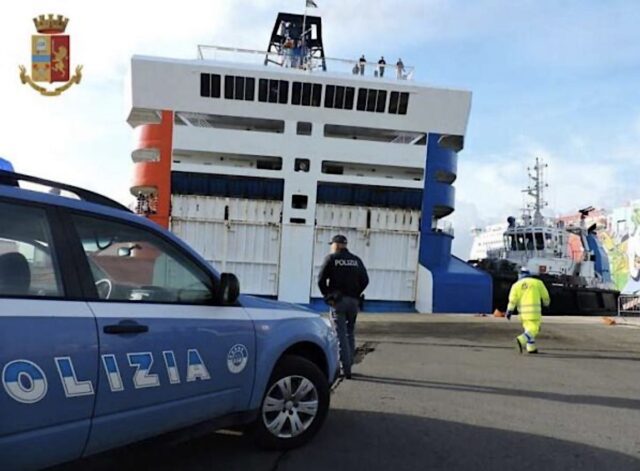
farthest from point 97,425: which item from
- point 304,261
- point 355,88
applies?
point 355,88

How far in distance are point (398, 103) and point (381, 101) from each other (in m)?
0.59

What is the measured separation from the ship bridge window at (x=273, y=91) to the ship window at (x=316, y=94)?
87 cm

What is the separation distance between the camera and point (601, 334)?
12.8m

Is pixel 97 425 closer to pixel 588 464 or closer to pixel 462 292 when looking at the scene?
pixel 588 464

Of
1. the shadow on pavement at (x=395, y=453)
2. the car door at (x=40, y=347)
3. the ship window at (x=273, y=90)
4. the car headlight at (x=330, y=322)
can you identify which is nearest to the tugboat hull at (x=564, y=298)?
the ship window at (x=273, y=90)

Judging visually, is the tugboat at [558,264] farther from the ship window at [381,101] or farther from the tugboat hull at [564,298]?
the ship window at [381,101]

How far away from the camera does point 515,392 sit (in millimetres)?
6559

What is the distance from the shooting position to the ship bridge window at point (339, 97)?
66.5ft

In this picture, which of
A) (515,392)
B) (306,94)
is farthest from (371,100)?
(515,392)

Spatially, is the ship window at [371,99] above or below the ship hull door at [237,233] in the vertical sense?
above

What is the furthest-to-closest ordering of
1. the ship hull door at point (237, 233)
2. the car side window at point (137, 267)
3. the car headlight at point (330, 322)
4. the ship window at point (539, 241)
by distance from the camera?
the ship window at point (539, 241) → the ship hull door at point (237, 233) → the car headlight at point (330, 322) → the car side window at point (137, 267)

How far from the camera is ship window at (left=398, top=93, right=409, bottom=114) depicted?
811 inches

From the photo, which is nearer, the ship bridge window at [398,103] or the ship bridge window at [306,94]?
the ship bridge window at [306,94]

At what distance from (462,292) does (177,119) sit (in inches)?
432
